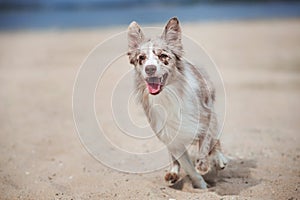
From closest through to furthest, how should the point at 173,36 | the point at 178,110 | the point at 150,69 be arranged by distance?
the point at 150,69
the point at 173,36
the point at 178,110

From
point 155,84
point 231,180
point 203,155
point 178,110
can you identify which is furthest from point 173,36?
point 231,180

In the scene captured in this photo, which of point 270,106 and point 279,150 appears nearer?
point 279,150

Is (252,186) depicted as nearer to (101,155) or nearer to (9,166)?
(101,155)

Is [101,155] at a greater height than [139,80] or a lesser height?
lesser

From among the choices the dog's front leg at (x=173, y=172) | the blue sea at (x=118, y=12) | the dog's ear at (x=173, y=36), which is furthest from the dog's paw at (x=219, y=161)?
the blue sea at (x=118, y=12)

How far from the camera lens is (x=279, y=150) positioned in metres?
5.51

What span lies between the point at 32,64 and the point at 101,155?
28.5 feet

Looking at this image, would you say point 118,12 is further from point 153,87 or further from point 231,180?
point 153,87

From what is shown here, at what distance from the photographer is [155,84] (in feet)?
12.6

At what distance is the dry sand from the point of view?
434 cm

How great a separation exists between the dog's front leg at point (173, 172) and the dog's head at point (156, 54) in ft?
3.28

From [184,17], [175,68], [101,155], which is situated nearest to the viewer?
Answer: [175,68]

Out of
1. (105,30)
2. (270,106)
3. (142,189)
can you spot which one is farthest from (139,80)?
(105,30)

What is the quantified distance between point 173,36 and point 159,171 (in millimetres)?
1636
